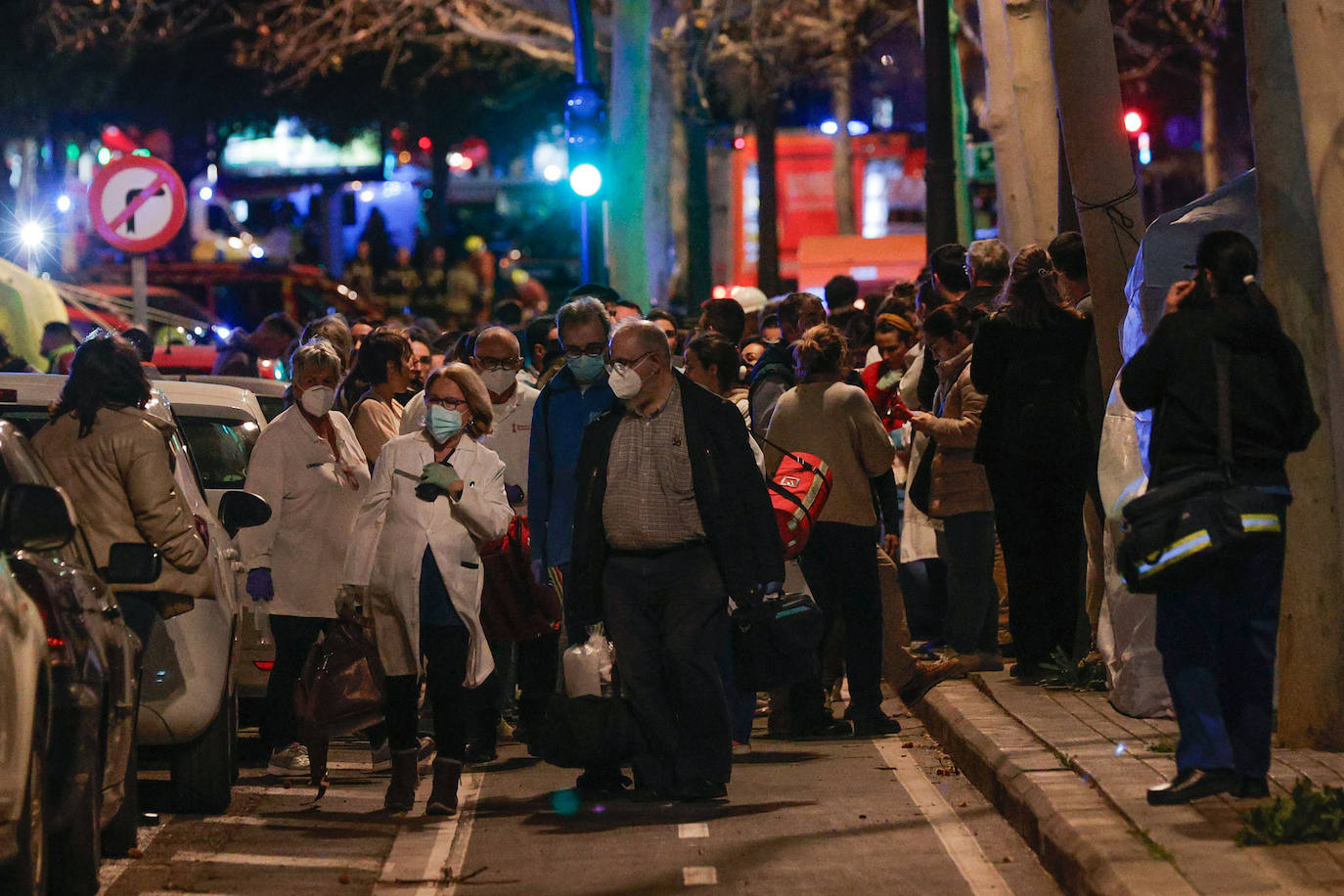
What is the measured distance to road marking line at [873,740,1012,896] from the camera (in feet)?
23.7

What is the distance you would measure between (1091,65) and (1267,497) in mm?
3515

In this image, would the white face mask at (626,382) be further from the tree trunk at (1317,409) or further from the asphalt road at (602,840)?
the tree trunk at (1317,409)

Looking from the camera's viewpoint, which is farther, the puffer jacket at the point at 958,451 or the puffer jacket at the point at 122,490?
the puffer jacket at the point at 958,451

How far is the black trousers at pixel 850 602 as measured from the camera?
10.4 meters

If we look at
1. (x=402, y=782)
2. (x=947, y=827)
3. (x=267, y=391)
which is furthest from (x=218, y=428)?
(x=947, y=827)

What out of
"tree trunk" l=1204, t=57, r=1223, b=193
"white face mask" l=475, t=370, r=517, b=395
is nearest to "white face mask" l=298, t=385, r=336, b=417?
"white face mask" l=475, t=370, r=517, b=395

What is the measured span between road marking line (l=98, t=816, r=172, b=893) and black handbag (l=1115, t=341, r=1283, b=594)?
3.41m

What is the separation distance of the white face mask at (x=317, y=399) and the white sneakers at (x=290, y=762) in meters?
1.46

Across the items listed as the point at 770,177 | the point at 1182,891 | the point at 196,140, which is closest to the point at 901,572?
the point at 1182,891

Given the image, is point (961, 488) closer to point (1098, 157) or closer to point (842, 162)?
point (1098, 157)

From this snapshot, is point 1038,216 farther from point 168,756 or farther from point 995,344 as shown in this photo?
point 168,756

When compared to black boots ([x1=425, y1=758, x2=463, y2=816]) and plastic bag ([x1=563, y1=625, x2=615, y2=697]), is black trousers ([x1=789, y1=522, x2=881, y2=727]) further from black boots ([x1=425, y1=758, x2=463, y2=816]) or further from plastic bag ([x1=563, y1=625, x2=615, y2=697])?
black boots ([x1=425, y1=758, x2=463, y2=816])

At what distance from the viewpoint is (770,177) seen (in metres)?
37.9

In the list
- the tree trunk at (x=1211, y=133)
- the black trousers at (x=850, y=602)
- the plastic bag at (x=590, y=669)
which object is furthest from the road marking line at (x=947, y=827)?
the tree trunk at (x=1211, y=133)
